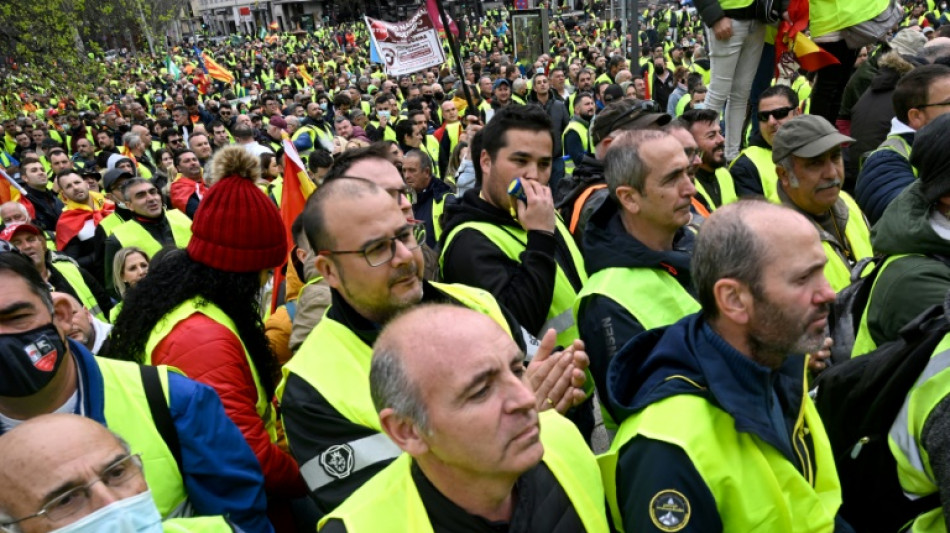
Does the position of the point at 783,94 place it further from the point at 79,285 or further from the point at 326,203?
the point at 79,285

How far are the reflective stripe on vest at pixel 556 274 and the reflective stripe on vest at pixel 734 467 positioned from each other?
1336 millimetres

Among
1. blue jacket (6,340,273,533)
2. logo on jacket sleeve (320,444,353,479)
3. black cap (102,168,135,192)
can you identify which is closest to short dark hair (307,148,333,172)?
black cap (102,168,135,192)

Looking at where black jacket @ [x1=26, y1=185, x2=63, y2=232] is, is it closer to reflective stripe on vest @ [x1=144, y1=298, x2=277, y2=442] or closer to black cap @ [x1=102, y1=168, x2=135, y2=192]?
black cap @ [x1=102, y1=168, x2=135, y2=192]

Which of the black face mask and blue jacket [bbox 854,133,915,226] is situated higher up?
the black face mask

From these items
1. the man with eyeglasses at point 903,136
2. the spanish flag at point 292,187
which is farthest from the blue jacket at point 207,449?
the man with eyeglasses at point 903,136

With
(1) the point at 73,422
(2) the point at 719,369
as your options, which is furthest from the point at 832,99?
(1) the point at 73,422

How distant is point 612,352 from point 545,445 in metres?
0.77

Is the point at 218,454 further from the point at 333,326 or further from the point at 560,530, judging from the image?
the point at 560,530

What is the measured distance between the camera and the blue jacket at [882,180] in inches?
169

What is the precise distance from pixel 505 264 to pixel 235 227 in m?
1.18

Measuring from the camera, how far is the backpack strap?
2469mm

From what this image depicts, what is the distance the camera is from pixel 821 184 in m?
3.82

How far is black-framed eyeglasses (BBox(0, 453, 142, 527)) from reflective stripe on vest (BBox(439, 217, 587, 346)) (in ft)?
6.03

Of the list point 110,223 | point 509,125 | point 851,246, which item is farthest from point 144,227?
point 851,246
